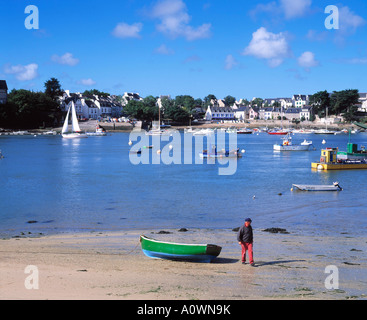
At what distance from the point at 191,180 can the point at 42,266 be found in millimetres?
31016

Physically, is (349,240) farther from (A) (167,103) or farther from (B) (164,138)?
(A) (167,103)

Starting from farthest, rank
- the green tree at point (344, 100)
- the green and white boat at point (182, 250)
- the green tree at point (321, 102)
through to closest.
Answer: the green tree at point (321, 102) < the green tree at point (344, 100) < the green and white boat at point (182, 250)

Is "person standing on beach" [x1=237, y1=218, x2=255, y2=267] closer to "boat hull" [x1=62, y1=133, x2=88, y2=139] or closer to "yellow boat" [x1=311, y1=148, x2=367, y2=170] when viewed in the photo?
"yellow boat" [x1=311, y1=148, x2=367, y2=170]

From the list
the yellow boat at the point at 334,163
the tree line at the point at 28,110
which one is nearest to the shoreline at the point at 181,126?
the tree line at the point at 28,110

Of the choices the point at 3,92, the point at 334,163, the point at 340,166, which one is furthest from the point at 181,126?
the point at 334,163

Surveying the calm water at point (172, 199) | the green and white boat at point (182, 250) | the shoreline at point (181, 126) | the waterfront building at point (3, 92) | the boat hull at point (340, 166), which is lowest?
the calm water at point (172, 199)

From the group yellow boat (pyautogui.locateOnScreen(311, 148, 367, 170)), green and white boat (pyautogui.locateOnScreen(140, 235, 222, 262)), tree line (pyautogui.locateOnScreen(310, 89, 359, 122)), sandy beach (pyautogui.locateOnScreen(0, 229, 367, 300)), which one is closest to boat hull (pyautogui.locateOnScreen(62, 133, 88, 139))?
yellow boat (pyautogui.locateOnScreen(311, 148, 367, 170))

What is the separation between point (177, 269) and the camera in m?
16.5

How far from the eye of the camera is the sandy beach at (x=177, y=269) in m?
13.6

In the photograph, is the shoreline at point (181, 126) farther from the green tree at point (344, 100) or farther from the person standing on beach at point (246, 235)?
the person standing on beach at point (246, 235)

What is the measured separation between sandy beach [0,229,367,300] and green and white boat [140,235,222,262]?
0.85 feet

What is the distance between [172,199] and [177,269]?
19.0 meters

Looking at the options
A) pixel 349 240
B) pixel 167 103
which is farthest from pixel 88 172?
pixel 167 103

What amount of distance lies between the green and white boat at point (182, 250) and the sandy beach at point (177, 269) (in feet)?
0.85
